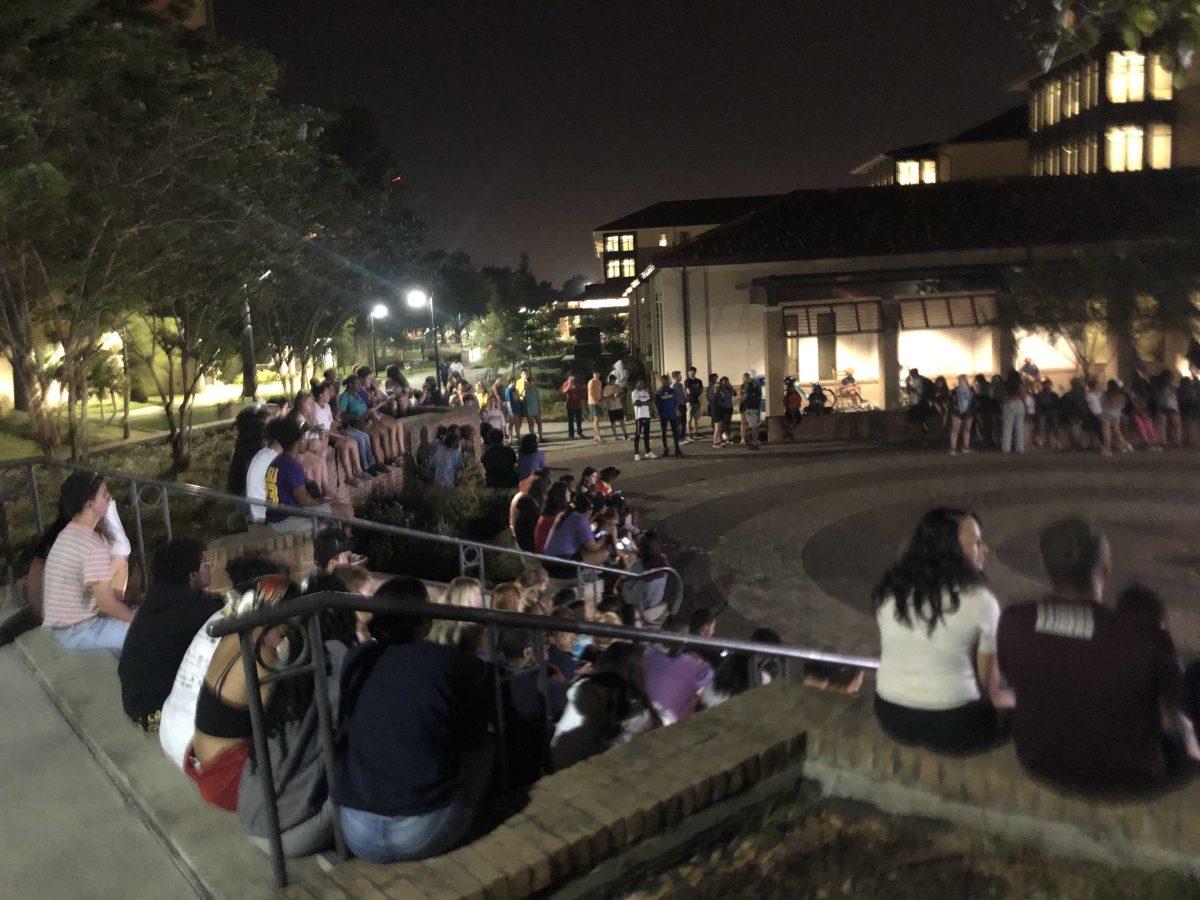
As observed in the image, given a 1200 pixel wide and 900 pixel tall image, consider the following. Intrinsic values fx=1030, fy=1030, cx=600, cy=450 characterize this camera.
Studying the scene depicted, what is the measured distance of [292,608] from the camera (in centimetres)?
306

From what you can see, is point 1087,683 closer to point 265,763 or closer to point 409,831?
point 409,831

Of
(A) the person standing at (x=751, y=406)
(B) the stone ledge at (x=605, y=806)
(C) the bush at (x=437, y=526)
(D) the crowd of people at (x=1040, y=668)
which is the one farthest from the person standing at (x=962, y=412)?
(B) the stone ledge at (x=605, y=806)

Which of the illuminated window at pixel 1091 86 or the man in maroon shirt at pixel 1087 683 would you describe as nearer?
the man in maroon shirt at pixel 1087 683

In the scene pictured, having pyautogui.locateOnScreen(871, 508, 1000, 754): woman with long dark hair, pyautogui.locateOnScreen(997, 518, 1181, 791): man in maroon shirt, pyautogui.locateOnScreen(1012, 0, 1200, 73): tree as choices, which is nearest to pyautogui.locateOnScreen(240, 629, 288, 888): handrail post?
pyautogui.locateOnScreen(871, 508, 1000, 754): woman with long dark hair

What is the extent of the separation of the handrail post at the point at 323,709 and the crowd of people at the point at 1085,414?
18.8 m

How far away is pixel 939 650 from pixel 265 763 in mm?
2442

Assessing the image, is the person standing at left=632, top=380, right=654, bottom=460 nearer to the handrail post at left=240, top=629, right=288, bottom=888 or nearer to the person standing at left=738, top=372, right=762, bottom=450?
the person standing at left=738, top=372, right=762, bottom=450

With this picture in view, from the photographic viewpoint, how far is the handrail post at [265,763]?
125 inches

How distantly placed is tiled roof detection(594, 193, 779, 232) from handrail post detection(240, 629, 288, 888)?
6723 centimetres

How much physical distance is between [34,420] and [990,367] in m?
23.9

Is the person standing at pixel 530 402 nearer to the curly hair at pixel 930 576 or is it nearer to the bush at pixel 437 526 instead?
the bush at pixel 437 526

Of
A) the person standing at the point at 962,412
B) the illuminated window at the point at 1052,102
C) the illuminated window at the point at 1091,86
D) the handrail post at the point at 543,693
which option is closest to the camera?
the handrail post at the point at 543,693

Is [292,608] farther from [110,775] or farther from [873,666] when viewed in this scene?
[873,666]

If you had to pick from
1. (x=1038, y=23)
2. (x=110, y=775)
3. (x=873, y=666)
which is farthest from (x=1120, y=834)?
(x=1038, y=23)
